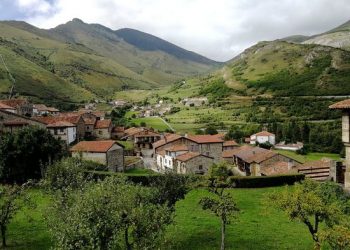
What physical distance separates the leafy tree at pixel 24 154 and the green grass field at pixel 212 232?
19.3 metres

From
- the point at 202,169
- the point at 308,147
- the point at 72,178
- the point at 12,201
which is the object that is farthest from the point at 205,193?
the point at 308,147

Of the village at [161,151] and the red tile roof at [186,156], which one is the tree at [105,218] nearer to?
the village at [161,151]

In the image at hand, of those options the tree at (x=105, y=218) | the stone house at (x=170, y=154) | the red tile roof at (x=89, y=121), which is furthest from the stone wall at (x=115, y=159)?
the tree at (x=105, y=218)

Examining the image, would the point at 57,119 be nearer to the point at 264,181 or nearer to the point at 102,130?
the point at 102,130

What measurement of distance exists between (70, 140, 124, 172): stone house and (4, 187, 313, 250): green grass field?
1288 inches

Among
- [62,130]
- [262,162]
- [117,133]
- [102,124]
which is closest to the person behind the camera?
[262,162]

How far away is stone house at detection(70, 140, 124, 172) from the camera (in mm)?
80375

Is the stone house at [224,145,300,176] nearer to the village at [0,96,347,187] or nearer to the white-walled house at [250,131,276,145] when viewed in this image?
the village at [0,96,347,187]

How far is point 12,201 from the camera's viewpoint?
34.6 metres

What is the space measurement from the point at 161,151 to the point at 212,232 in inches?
2220

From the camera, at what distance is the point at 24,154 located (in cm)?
6481

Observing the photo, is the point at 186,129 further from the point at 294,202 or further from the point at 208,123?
the point at 294,202

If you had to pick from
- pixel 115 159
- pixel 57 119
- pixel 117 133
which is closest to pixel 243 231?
pixel 115 159

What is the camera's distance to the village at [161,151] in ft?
258
